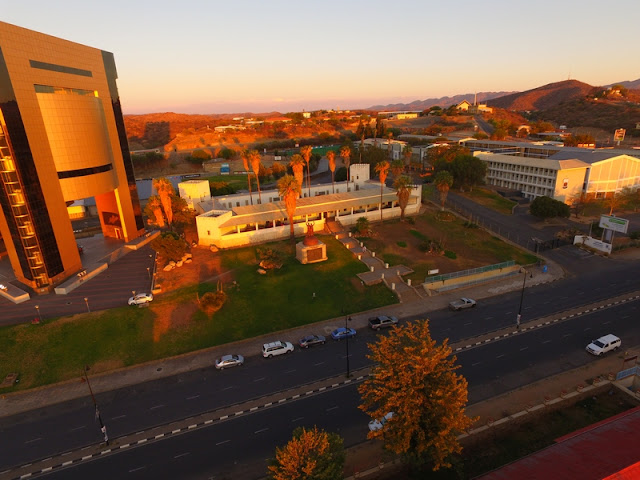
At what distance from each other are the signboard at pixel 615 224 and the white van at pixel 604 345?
31.3m

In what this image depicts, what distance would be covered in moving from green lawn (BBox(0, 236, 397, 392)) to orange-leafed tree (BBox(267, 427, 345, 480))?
75.8 ft

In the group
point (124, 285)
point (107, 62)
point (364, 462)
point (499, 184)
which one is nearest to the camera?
point (364, 462)

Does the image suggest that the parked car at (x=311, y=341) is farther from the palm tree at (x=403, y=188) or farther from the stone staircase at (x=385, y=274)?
the palm tree at (x=403, y=188)

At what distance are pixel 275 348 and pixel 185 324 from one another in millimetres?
12117

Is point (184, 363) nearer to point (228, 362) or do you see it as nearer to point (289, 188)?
point (228, 362)

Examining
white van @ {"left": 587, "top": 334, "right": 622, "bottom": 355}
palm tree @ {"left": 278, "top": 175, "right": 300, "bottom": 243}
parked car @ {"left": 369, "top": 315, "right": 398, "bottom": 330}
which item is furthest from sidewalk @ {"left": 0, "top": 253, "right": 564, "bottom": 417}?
palm tree @ {"left": 278, "top": 175, "right": 300, "bottom": 243}

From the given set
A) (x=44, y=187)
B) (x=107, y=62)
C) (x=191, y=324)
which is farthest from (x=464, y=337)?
(x=107, y=62)

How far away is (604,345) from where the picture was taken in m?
36.2

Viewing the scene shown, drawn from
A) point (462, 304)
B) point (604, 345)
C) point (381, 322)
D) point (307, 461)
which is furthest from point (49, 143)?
point (604, 345)

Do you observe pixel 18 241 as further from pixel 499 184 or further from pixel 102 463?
pixel 499 184

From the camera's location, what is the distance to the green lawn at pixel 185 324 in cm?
3772

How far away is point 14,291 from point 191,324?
26651 millimetres

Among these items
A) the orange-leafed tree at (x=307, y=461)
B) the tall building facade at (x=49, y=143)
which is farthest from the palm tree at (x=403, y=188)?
the orange-leafed tree at (x=307, y=461)

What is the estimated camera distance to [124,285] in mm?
50812
